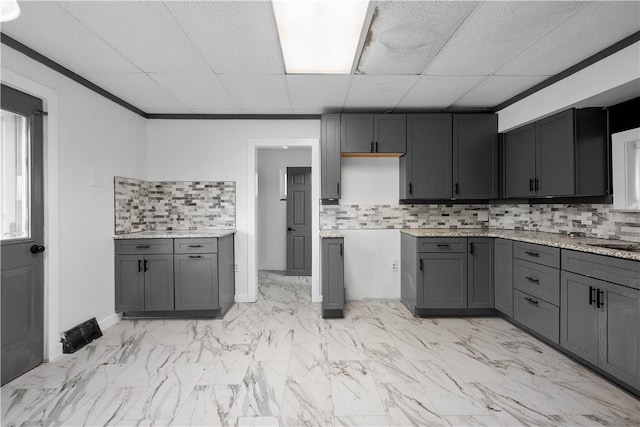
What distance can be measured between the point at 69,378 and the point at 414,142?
13.1ft

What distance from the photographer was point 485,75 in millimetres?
2867

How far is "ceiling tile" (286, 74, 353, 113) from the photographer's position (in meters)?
2.89

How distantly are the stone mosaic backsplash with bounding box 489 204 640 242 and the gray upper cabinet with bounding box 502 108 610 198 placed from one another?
0.87ft

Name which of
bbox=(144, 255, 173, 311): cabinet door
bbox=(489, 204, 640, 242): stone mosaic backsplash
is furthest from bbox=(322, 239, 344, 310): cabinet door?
bbox=(489, 204, 640, 242): stone mosaic backsplash

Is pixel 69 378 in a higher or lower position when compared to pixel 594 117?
lower

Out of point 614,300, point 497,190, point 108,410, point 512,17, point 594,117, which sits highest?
point 512,17

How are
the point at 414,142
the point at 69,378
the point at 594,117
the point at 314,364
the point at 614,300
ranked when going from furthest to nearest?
1. the point at 414,142
2. the point at 594,117
3. the point at 314,364
4. the point at 69,378
5. the point at 614,300

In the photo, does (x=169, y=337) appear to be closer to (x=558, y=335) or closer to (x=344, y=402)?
(x=344, y=402)

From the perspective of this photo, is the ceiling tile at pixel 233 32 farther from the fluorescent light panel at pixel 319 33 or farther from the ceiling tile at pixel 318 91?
the ceiling tile at pixel 318 91

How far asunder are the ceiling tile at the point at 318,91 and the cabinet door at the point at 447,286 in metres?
2.06

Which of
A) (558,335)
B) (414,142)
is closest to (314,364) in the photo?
(558,335)

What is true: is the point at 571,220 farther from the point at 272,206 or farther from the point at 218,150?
the point at 272,206

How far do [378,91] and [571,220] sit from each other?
2.37m

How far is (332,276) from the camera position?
3455 mm
